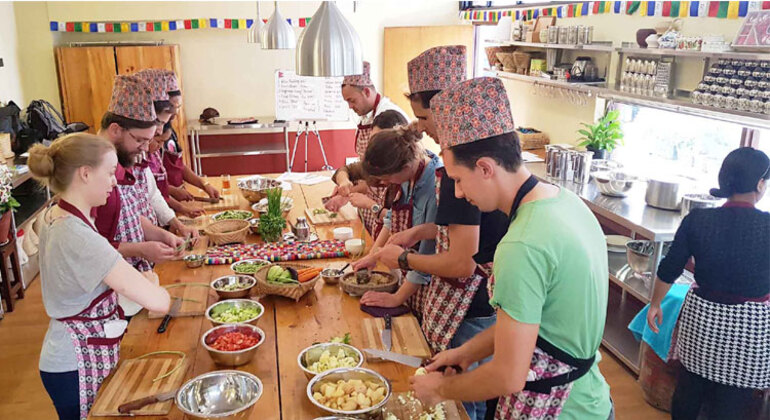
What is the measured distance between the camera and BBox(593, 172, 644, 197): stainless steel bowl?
4316mm

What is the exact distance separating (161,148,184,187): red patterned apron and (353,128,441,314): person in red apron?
7.98ft

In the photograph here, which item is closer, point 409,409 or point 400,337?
point 409,409

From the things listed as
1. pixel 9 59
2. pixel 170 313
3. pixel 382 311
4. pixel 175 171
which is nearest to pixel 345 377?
pixel 382 311

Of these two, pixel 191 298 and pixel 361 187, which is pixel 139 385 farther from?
pixel 361 187

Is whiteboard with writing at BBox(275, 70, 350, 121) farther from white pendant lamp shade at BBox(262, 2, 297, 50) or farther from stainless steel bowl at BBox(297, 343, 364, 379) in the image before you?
stainless steel bowl at BBox(297, 343, 364, 379)

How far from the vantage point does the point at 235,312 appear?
2508mm

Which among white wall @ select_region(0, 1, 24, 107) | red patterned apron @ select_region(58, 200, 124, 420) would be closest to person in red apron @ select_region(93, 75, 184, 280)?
red patterned apron @ select_region(58, 200, 124, 420)

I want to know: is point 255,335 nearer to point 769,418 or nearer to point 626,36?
point 769,418

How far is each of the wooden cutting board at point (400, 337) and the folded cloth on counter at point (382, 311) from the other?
7cm

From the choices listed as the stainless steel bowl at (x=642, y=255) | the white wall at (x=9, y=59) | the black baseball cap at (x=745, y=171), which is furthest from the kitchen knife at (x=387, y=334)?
the white wall at (x=9, y=59)

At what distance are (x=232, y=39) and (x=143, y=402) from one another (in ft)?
21.6

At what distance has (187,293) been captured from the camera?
2.76 meters

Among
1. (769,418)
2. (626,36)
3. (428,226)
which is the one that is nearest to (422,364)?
(428,226)

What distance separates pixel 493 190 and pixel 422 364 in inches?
33.6
